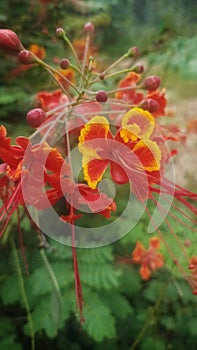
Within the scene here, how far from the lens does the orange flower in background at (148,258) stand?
86.3 inches

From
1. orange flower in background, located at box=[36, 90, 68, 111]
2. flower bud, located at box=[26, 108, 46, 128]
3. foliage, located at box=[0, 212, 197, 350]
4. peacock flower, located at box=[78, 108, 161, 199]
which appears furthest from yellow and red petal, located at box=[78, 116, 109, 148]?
foliage, located at box=[0, 212, 197, 350]

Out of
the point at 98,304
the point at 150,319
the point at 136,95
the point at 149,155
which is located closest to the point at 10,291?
the point at 98,304

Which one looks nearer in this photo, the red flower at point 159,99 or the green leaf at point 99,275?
the red flower at point 159,99

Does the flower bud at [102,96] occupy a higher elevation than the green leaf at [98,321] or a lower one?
higher

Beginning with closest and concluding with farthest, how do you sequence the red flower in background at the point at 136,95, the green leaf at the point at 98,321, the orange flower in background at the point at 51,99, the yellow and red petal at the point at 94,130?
the yellow and red petal at the point at 94,130
the red flower in background at the point at 136,95
the orange flower in background at the point at 51,99
the green leaf at the point at 98,321

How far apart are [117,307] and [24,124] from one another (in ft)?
3.01

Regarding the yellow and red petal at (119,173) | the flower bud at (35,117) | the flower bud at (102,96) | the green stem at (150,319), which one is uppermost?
the flower bud at (102,96)

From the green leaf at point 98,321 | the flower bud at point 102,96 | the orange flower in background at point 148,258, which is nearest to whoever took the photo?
the flower bud at point 102,96

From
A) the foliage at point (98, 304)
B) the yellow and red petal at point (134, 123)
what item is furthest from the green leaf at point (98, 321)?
the yellow and red petal at point (134, 123)

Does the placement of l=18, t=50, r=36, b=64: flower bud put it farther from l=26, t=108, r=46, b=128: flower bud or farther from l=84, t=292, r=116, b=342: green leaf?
l=84, t=292, r=116, b=342: green leaf

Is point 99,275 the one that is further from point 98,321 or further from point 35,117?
point 35,117

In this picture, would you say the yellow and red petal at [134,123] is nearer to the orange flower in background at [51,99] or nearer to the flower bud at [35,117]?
the flower bud at [35,117]

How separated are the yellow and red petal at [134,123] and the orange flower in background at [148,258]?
1.02 meters

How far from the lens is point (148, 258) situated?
2.22 metres
